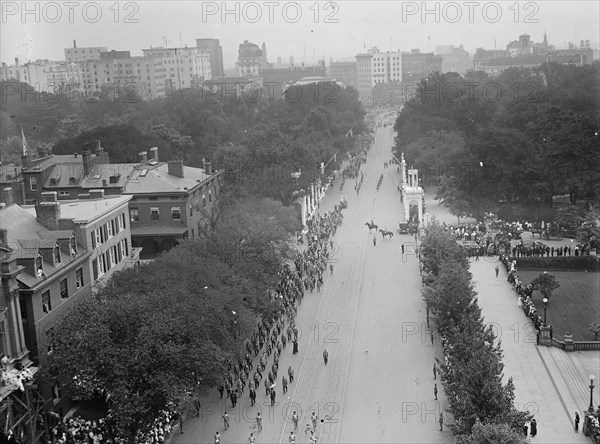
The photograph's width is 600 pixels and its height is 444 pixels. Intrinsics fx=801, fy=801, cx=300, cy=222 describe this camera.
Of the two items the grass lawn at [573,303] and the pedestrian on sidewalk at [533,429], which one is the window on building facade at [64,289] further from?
the grass lawn at [573,303]

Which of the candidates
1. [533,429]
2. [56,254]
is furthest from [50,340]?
[533,429]

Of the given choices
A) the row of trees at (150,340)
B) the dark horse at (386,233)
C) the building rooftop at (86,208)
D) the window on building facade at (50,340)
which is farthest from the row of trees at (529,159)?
the window on building facade at (50,340)

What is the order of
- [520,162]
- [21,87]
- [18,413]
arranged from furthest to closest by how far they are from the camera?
[21,87]
[520,162]
[18,413]

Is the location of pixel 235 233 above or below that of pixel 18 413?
above

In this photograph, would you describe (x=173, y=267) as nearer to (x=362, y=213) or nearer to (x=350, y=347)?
(x=350, y=347)

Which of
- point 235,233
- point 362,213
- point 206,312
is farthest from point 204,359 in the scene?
point 362,213

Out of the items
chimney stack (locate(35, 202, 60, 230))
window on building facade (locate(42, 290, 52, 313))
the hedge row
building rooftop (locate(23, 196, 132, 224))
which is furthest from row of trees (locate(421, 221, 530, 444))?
chimney stack (locate(35, 202, 60, 230))

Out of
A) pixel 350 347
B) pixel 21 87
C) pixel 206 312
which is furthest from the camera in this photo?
pixel 21 87
